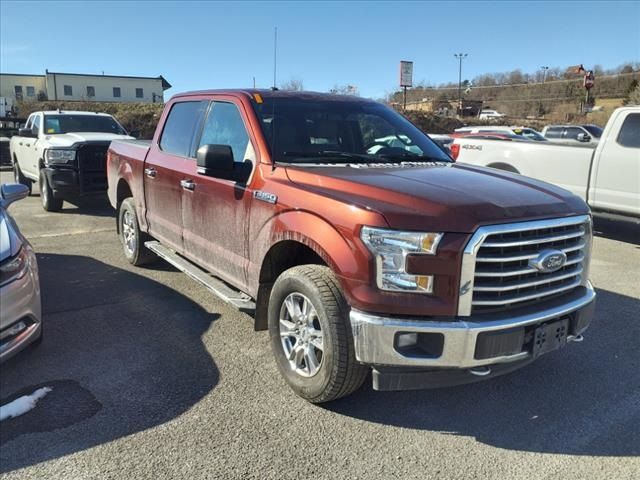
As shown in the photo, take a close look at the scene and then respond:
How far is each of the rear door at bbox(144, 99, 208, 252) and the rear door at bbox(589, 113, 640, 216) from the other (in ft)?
21.1

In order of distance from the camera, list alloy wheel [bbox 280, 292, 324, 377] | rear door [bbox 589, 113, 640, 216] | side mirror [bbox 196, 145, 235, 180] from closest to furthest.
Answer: alloy wheel [bbox 280, 292, 324, 377] < side mirror [bbox 196, 145, 235, 180] < rear door [bbox 589, 113, 640, 216]

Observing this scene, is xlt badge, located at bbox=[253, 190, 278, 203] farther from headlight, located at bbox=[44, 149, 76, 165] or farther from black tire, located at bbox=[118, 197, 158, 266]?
headlight, located at bbox=[44, 149, 76, 165]

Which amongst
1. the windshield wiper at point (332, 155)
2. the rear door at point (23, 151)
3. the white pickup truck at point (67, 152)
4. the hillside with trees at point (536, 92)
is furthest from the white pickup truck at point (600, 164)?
the hillside with trees at point (536, 92)

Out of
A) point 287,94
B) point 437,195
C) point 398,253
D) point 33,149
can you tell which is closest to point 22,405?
point 398,253

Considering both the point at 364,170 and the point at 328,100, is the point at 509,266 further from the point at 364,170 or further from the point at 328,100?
the point at 328,100

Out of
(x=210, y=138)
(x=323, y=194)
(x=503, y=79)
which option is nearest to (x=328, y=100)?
(x=210, y=138)

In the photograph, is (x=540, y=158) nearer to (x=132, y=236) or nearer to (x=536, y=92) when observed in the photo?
(x=132, y=236)

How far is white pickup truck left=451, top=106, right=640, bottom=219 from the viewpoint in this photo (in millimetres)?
8039

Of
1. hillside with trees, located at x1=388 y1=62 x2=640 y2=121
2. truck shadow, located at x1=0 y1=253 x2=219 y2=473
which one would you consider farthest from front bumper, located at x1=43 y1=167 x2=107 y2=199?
hillside with trees, located at x1=388 y1=62 x2=640 y2=121

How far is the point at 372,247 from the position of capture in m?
2.88

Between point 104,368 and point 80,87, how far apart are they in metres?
80.3

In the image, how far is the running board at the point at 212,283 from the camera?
13.1ft

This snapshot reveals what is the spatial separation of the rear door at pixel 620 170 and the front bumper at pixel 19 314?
311 inches

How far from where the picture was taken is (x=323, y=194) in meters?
3.25
